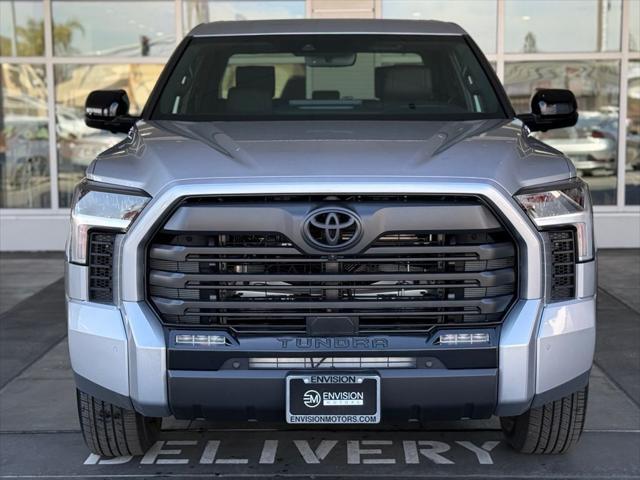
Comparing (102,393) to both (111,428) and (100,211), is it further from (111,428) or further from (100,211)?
(100,211)

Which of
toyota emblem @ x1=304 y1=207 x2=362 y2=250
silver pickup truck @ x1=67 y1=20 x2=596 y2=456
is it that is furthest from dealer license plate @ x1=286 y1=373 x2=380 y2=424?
toyota emblem @ x1=304 y1=207 x2=362 y2=250

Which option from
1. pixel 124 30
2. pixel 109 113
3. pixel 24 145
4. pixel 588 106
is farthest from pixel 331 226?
pixel 24 145

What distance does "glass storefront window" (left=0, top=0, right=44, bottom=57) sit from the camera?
10156mm

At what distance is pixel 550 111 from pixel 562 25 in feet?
19.1

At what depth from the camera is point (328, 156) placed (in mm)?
3490

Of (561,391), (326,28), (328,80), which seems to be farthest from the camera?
(326,28)

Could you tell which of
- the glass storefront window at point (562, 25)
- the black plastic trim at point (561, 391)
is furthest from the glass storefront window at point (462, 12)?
the black plastic trim at point (561, 391)

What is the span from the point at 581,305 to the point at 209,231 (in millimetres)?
1427

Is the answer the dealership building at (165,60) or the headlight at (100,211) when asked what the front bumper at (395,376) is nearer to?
the headlight at (100,211)

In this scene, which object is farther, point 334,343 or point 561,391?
point 561,391

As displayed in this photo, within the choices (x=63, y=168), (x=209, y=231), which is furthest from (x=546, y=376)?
(x=63, y=168)

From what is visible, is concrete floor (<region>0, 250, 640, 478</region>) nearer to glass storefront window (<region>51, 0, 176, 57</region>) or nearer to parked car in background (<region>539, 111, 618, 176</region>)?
parked car in background (<region>539, 111, 618, 176</region>)

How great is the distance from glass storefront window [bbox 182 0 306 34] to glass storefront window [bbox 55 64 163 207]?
741 mm

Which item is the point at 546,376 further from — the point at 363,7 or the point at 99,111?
the point at 363,7
